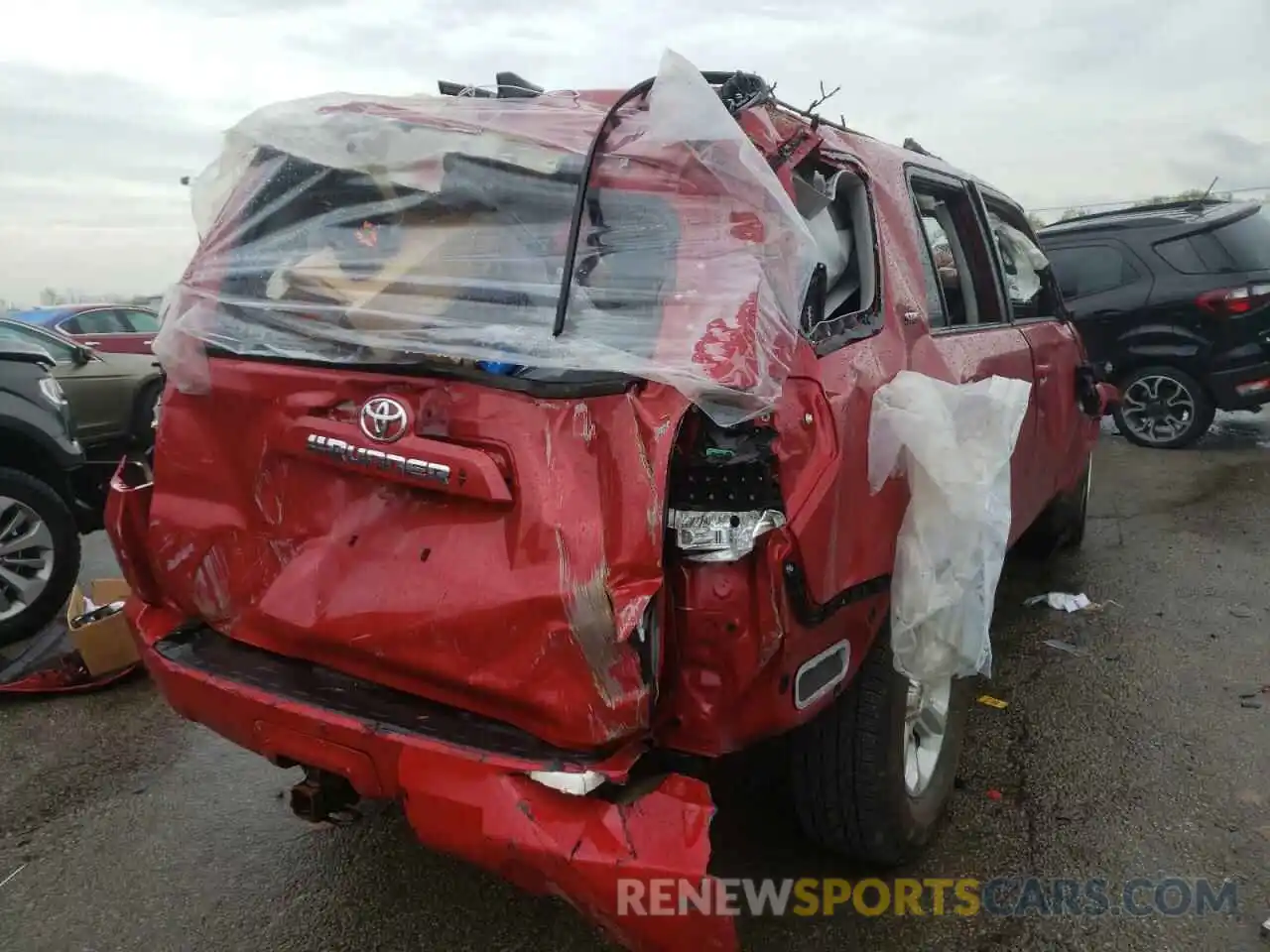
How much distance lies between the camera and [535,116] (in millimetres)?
2443

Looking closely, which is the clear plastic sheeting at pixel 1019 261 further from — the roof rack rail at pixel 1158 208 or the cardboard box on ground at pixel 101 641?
the roof rack rail at pixel 1158 208

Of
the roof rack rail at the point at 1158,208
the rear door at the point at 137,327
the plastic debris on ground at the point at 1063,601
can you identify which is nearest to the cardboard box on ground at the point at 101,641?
the plastic debris on ground at the point at 1063,601

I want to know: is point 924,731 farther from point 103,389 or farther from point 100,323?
point 100,323

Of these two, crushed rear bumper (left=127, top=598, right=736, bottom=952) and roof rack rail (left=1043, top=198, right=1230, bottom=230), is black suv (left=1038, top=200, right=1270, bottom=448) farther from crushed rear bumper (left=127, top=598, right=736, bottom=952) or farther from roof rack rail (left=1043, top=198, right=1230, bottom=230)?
crushed rear bumper (left=127, top=598, right=736, bottom=952)

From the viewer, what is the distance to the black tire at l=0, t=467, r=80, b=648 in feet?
13.7

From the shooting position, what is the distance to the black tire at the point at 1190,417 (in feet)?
25.3

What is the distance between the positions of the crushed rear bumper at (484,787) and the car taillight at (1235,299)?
732cm

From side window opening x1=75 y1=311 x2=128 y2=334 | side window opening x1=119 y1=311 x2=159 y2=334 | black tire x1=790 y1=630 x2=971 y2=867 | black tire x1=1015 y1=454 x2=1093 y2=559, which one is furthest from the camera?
side window opening x1=119 y1=311 x2=159 y2=334

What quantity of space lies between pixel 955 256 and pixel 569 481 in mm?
2338

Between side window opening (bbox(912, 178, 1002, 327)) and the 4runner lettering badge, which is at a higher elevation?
side window opening (bbox(912, 178, 1002, 327))

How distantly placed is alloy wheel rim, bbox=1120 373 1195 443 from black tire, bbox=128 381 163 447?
8.17 metres

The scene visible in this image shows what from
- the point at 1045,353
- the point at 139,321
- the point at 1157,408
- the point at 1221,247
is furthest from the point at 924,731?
the point at 139,321

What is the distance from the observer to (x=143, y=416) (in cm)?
845

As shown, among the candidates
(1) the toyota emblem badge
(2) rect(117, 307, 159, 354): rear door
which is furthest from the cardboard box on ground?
(2) rect(117, 307, 159, 354): rear door
